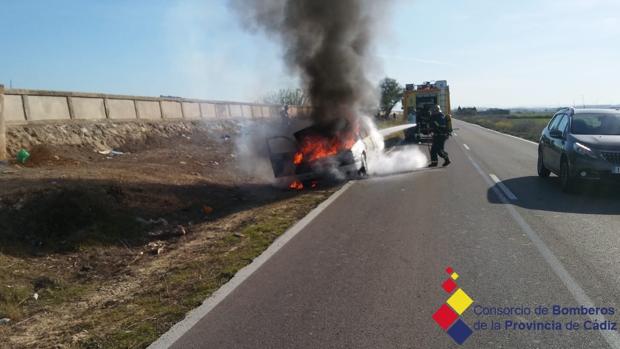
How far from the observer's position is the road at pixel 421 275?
12.9ft

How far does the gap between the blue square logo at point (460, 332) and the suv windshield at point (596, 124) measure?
805 centimetres

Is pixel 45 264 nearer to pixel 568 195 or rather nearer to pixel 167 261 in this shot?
pixel 167 261

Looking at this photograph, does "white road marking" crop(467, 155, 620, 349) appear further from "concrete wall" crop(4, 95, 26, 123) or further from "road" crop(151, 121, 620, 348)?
"concrete wall" crop(4, 95, 26, 123)

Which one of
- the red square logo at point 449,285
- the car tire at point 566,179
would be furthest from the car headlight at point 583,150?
the red square logo at point 449,285

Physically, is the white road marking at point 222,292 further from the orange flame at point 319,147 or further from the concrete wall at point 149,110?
the concrete wall at point 149,110

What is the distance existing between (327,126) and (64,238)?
7.18 meters

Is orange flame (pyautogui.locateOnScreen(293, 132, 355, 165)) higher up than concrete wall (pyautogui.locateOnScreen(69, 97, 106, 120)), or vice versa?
concrete wall (pyautogui.locateOnScreen(69, 97, 106, 120))

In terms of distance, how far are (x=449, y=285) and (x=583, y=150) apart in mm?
6346

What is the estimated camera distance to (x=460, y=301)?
459cm

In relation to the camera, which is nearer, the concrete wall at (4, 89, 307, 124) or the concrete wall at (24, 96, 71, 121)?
the concrete wall at (4, 89, 307, 124)

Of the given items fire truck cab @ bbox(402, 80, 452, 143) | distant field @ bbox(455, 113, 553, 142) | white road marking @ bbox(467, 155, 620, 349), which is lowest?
distant field @ bbox(455, 113, 553, 142)

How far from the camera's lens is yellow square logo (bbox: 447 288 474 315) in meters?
4.43

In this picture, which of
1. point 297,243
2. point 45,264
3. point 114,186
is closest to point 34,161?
point 114,186

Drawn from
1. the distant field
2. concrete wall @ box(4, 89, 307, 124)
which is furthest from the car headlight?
the distant field
